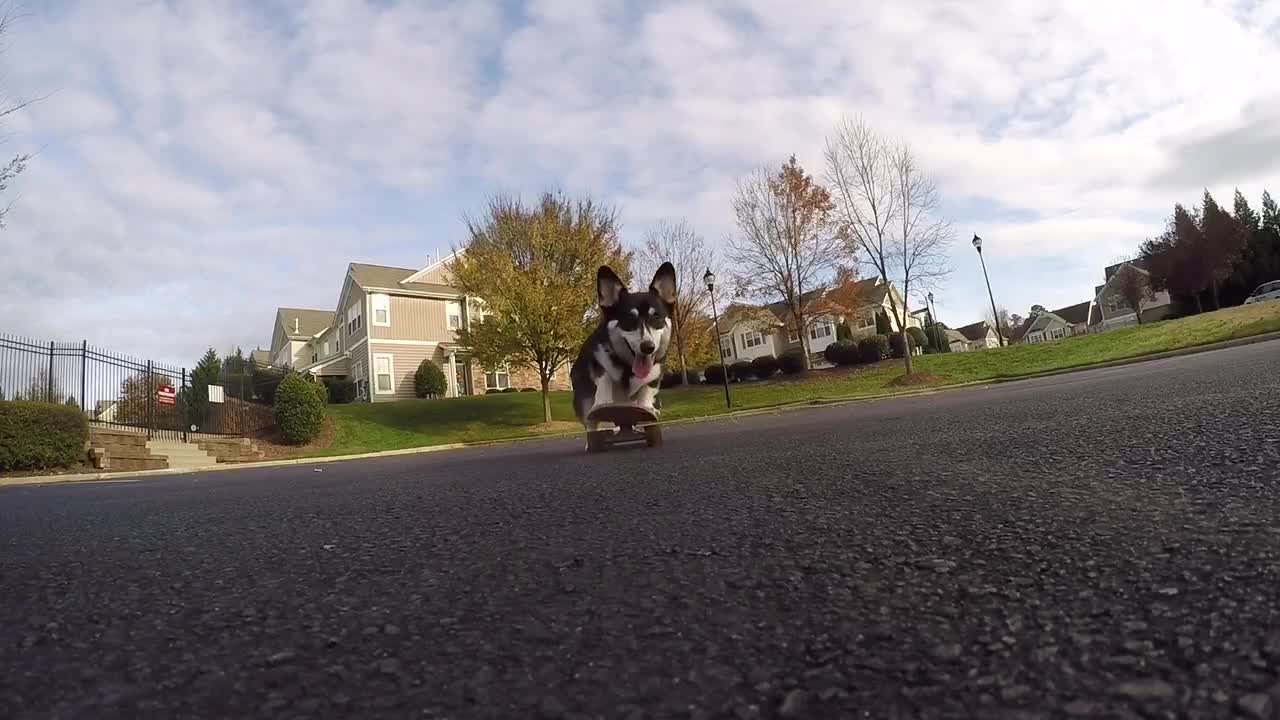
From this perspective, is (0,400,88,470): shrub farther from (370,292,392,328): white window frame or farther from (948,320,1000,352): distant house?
(948,320,1000,352): distant house

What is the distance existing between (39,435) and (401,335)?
76.4ft

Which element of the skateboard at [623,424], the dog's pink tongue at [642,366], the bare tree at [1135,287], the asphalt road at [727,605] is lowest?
the asphalt road at [727,605]

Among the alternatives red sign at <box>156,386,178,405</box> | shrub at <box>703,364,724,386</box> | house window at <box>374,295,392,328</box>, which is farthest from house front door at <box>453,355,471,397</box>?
red sign at <box>156,386,178,405</box>

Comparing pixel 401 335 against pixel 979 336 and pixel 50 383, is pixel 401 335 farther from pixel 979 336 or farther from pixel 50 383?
pixel 979 336

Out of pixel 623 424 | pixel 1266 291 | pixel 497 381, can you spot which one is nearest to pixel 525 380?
pixel 497 381

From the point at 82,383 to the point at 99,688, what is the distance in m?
18.5

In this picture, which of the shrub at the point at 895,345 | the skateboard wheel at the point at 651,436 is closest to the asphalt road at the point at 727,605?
the skateboard wheel at the point at 651,436

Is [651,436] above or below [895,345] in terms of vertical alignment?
below

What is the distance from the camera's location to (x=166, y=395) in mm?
16828

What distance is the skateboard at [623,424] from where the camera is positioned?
6.26 metres

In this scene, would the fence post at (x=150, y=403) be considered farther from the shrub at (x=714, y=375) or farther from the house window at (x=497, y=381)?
the shrub at (x=714, y=375)

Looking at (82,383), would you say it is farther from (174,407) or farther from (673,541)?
(673,541)

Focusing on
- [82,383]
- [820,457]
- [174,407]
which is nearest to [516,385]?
[174,407]

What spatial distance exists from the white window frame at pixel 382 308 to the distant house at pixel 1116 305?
6622 centimetres
